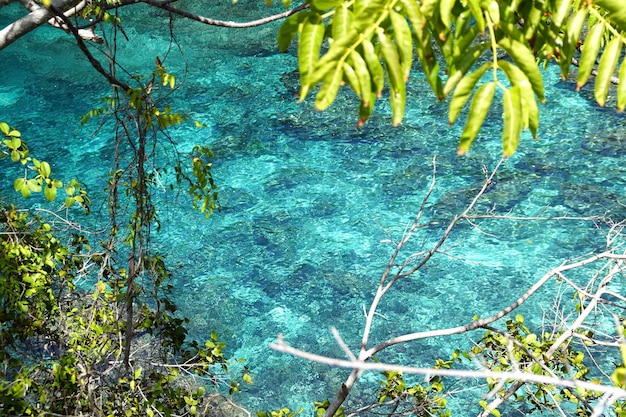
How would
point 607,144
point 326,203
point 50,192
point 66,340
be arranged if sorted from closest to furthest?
point 50,192 < point 66,340 < point 326,203 < point 607,144

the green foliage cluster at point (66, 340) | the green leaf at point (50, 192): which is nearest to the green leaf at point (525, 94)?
the green leaf at point (50, 192)

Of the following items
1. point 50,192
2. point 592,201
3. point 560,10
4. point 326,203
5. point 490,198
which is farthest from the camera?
point 326,203

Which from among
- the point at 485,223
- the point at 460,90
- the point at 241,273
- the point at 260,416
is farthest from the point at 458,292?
the point at 460,90

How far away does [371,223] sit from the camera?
680 cm

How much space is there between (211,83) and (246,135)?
5.30 feet

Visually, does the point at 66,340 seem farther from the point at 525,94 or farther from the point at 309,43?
the point at 525,94

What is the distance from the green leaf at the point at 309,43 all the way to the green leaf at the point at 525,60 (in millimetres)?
358

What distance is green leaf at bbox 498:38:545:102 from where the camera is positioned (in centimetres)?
135

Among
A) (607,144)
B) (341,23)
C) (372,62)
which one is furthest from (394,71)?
(607,144)

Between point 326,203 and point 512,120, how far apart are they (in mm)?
5787

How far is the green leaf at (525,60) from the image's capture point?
1.35m

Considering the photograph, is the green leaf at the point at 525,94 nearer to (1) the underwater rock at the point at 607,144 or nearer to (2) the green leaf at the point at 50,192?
(2) the green leaf at the point at 50,192

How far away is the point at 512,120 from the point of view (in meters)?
1.31

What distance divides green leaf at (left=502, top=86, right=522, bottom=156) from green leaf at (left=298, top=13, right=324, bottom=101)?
0.38 m
